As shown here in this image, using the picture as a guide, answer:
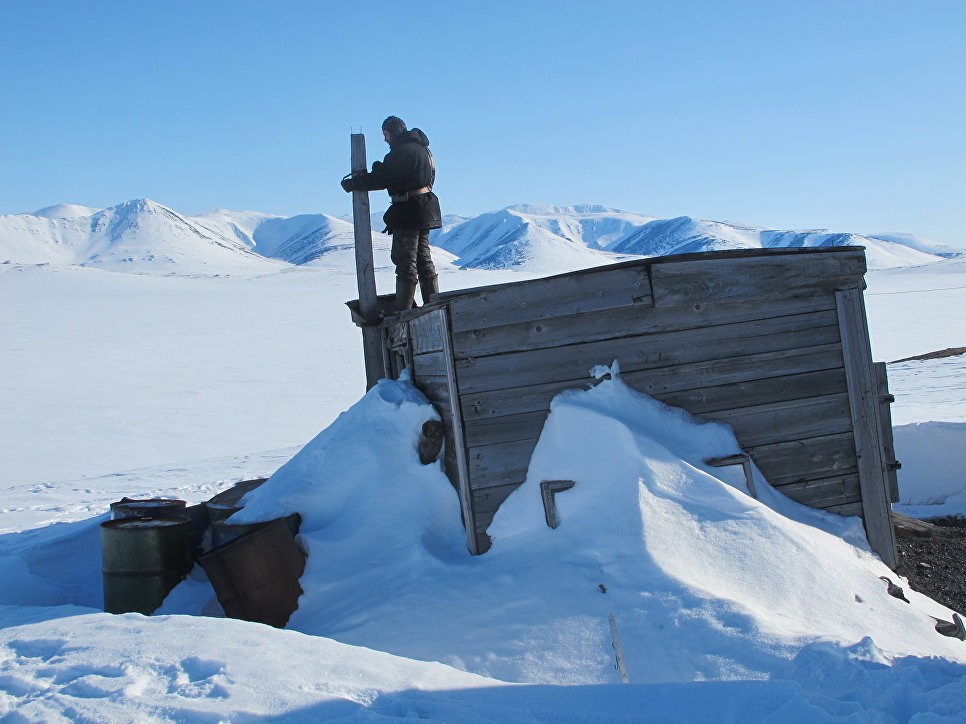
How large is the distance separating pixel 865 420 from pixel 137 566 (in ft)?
16.1

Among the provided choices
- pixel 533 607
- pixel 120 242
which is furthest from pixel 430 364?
pixel 120 242

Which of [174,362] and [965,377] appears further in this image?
[174,362]

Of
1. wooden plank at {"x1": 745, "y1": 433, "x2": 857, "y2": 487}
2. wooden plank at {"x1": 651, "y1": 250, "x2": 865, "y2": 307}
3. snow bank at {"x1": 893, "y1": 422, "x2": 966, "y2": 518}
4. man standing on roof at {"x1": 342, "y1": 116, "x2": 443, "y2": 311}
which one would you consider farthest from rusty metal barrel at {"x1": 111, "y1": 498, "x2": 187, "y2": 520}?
snow bank at {"x1": 893, "y1": 422, "x2": 966, "y2": 518}

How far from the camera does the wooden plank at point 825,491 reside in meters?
5.20

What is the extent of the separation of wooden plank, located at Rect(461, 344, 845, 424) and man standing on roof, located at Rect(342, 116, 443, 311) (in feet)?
7.32

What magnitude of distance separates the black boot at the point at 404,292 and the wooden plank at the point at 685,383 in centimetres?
215

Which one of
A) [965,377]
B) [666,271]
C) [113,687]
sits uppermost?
[666,271]

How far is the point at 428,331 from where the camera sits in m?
5.70

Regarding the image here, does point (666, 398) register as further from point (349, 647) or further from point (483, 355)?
point (349, 647)

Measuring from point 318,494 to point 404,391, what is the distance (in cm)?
104

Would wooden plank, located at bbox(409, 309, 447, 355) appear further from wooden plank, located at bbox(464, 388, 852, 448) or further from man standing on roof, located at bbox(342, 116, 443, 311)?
man standing on roof, located at bbox(342, 116, 443, 311)

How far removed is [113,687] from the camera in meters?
2.73

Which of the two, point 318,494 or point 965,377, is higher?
point 318,494

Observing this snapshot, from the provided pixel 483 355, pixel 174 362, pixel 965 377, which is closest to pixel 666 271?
pixel 483 355
